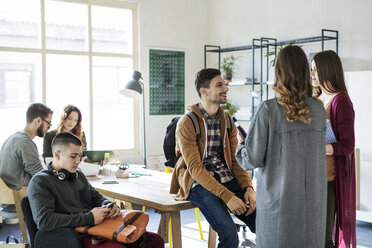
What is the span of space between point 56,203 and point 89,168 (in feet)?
4.57

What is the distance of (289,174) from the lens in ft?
7.22

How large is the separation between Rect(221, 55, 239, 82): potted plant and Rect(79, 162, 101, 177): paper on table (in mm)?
2830

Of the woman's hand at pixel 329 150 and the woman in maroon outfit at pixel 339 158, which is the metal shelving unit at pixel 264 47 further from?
the woman's hand at pixel 329 150

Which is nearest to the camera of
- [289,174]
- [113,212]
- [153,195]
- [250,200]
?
[289,174]

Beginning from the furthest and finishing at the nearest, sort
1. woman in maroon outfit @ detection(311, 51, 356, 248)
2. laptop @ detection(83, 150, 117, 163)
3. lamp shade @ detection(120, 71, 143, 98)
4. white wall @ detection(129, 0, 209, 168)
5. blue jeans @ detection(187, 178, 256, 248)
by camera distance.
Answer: white wall @ detection(129, 0, 209, 168)
lamp shade @ detection(120, 71, 143, 98)
laptop @ detection(83, 150, 117, 163)
blue jeans @ detection(187, 178, 256, 248)
woman in maroon outfit @ detection(311, 51, 356, 248)

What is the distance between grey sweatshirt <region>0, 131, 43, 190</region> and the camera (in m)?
3.47

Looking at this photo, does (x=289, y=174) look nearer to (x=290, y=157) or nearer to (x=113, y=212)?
(x=290, y=157)

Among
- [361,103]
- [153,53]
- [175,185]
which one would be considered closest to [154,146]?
[153,53]

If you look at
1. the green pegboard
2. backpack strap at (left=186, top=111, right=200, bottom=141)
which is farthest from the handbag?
the green pegboard

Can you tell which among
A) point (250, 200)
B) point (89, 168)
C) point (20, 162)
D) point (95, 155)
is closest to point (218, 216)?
point (250, 200)

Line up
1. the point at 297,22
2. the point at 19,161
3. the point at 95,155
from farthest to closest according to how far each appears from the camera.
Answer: the point at 297,22
the point at 95,155
the point at 19,161

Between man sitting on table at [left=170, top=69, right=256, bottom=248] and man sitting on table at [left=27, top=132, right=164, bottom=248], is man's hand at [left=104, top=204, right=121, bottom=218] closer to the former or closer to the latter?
man sitting on table at [left=27, top=132, right=164, bottom=248]

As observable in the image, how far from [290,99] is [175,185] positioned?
1.13 m

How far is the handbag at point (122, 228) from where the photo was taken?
2.37 meters
